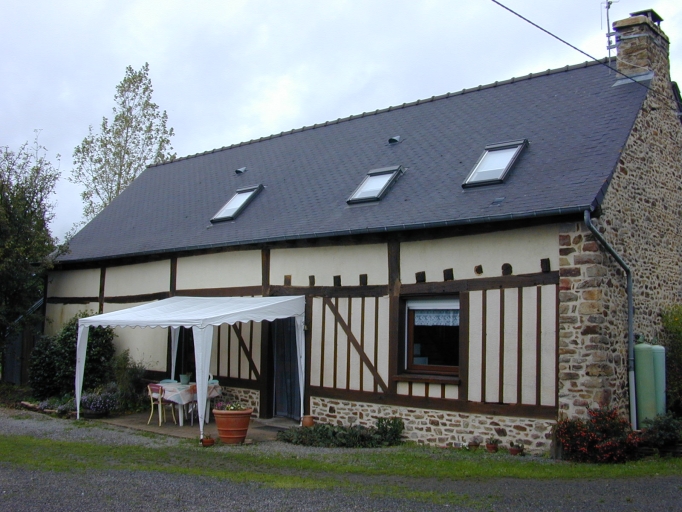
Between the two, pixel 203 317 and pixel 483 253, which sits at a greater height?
pixel 483 253

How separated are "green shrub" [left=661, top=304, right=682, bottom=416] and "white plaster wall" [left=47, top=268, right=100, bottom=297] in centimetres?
1136

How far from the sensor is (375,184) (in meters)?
11.5

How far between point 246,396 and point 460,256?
4.80m

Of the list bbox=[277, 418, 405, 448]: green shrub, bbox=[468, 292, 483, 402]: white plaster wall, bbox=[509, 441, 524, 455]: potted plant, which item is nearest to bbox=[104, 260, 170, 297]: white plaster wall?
bbox=[277, 418, 405, 448]: green shrub

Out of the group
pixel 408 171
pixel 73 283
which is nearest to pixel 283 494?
pixel 408 171

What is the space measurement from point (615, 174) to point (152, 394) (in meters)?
7.58

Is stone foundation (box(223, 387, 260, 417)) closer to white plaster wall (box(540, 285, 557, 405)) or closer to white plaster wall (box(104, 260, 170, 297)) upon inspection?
white plaster wall (box(104, 260, 170, 297))

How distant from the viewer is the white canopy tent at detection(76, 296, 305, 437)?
9.59m

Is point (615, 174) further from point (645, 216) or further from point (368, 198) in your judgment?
point (368, 198)

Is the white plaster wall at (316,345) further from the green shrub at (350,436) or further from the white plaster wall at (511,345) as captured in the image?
the white plaster wall at (511,345)

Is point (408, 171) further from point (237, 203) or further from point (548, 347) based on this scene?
point (548, 347)

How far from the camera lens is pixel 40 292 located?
17219 millimetres

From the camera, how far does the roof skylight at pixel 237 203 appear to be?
1326cm

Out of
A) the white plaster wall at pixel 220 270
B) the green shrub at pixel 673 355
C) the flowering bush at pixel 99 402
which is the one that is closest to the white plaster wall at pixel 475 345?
the green shrub at pixel 673 355
